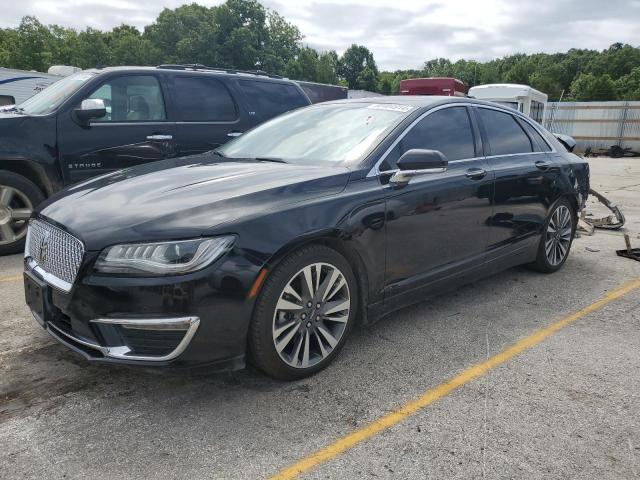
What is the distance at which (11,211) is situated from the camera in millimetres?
5250

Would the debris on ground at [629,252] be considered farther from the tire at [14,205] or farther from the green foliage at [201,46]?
the green foliage at [201,46]

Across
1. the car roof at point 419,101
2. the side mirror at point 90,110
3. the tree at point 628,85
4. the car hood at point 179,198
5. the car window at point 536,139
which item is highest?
the tree at point 628,85

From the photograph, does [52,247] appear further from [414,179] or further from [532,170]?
[532,170]

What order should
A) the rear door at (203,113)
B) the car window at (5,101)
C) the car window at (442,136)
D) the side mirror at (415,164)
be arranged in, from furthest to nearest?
the car window at (5,101) < the rear door at (203,113) < the car window at (442,136) < the side mirror at (415,164)

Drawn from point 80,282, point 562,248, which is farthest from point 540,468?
point 562,248

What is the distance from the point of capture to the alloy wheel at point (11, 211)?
520 cm

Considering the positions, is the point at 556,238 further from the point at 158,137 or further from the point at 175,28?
the point at 175,28

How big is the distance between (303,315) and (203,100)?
425 cm

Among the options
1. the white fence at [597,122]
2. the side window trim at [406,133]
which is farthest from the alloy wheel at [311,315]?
the white fence at [597,122]

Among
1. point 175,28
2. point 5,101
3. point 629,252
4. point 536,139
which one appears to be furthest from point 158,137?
point 175,28

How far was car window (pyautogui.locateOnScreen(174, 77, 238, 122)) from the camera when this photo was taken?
618 centimetres

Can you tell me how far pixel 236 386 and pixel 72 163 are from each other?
3.68 m

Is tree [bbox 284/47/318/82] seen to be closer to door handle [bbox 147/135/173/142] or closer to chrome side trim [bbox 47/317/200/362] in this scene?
door handle [bbox 147/135/173/142]

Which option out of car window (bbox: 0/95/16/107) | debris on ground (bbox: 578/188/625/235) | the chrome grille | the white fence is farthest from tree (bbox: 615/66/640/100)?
the chrome grille
